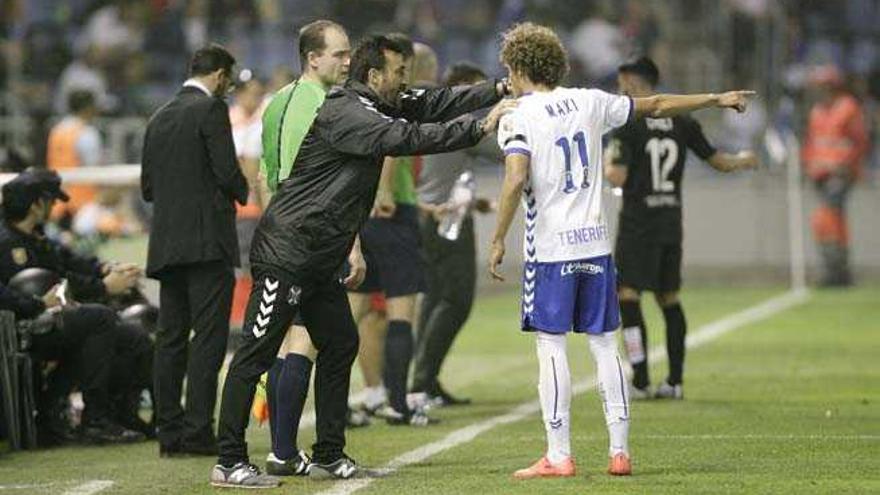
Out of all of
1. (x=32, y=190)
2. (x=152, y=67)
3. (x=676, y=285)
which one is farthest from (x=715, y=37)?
(x=32, y=190)

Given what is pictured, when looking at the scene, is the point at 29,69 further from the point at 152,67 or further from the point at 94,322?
the point at 94,322

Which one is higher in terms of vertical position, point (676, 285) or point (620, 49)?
point (620, 49)

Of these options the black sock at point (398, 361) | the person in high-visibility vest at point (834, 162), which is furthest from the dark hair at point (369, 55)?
the person in high-visibility vest at point (834, 162)

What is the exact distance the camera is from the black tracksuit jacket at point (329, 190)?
9.77 metres

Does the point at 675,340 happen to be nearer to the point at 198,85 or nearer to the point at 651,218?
the point at 651,218

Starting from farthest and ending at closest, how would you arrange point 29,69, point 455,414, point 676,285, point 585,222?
point 29,69
point 676,285
point 455,414
point 585,222

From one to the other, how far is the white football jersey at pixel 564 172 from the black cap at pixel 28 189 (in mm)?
3275

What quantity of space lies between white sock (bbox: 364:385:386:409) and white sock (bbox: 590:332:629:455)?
3.47 metres

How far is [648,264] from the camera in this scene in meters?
14.5

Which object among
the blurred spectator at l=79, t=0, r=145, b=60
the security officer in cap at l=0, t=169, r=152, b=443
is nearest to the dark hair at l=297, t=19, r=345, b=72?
the security officer in cap at l=0, t=169, r=152, b=443

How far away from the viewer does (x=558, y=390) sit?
1005 cm

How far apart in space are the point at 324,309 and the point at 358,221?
0.49 metres

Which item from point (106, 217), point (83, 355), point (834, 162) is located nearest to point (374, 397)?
point (83, 355)

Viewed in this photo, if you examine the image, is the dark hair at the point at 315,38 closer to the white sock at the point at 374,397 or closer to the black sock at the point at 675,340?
the white sock at the point at 374,397
